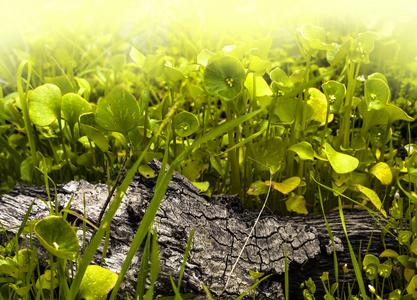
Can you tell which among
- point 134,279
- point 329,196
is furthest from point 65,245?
point 329,196

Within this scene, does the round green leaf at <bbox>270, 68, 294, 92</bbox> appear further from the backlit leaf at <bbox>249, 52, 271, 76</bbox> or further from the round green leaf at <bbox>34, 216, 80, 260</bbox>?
Answer: the round green leaf at <bbox>34, 216, 80, 260</bbox>

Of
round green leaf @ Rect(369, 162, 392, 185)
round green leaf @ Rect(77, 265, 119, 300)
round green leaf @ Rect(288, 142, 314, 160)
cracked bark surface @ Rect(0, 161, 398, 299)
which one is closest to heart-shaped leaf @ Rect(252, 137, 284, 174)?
round green leaf @ Rect(288, 142, 314, 160)

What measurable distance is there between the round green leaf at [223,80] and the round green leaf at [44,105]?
19.1 inches

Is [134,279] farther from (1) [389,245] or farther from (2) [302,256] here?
(1) [389,245]

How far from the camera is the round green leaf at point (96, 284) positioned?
2.79ft

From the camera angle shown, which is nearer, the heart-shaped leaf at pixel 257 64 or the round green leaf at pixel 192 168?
the heart-shaped leaf at pixel 257 64

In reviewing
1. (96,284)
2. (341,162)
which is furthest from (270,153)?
(96,284)

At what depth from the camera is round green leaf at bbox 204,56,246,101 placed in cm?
98

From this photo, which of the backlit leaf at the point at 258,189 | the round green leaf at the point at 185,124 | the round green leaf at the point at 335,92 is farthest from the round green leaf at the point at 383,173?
the round green leaf at the point at 185,124

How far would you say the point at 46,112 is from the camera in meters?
1.10

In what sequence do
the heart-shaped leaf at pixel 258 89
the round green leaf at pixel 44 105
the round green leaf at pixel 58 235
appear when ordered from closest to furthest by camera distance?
the round green leaf at pixel 58 235 < the round green leaf at pixel 44 105 < the heart-shaped leaf at pixel 258 89

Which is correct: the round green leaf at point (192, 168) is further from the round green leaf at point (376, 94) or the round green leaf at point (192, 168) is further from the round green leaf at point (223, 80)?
the round green leaf at point (376, 94)

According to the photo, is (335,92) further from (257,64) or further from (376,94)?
(257,64)

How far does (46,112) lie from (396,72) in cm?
197
